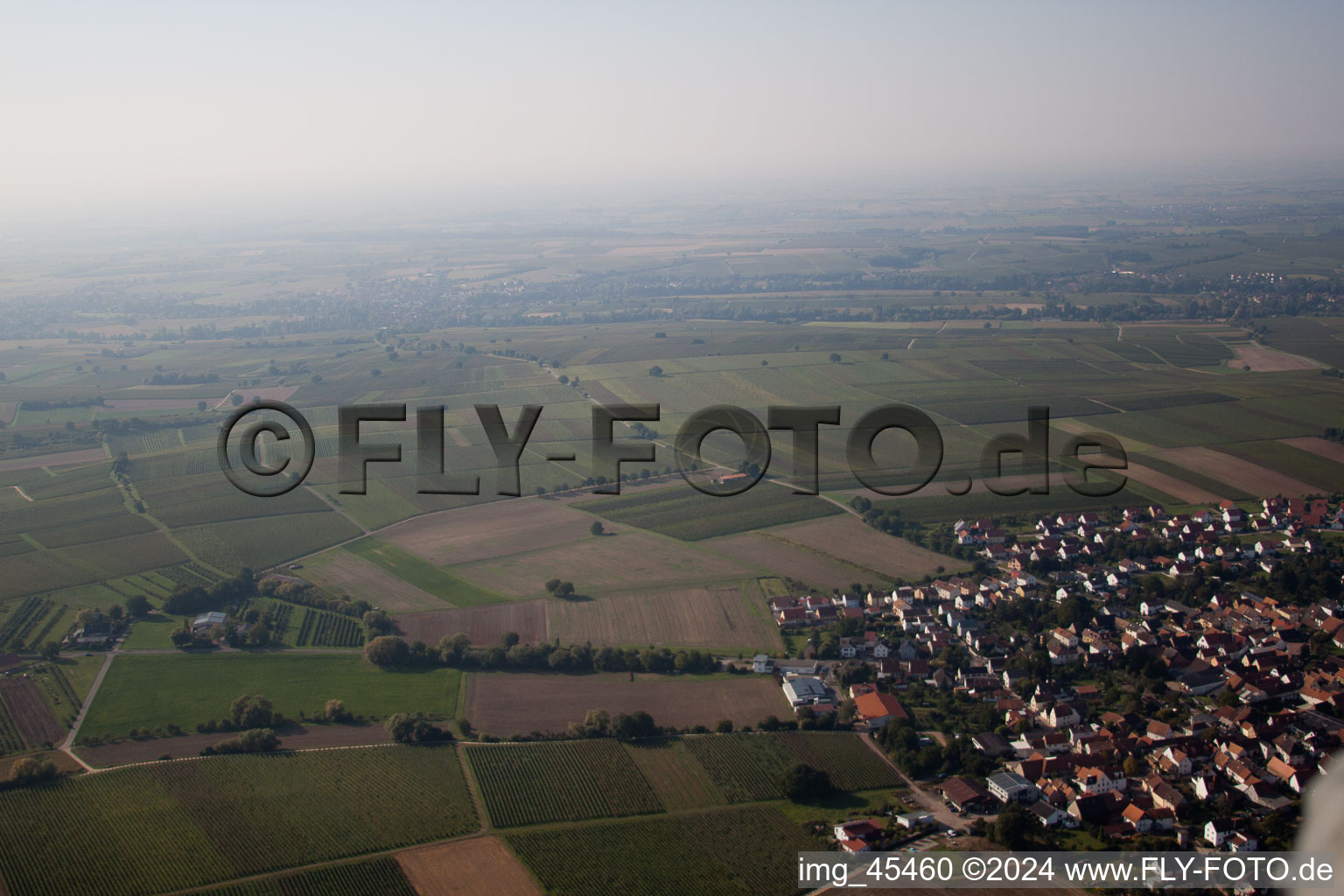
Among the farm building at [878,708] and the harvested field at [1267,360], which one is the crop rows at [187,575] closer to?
the farm building at [878,708]

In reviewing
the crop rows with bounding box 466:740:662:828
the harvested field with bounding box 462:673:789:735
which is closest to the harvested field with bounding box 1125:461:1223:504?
the harvested field with bounding box 462:673:789:735

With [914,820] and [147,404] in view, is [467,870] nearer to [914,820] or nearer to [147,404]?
[914,820]

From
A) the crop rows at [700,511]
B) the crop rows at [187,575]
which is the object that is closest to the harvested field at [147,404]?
the crop rows at [187,575]

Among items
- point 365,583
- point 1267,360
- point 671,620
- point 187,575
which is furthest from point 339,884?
point 1267,360

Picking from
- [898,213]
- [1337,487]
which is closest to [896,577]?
[1337,487]

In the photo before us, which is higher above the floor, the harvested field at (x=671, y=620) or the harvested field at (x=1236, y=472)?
the harvested field at (x=1236, y=472)

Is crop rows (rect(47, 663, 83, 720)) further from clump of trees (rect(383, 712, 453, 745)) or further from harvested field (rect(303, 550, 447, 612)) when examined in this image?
clump of trees (rect(383, 712, 453, 745))

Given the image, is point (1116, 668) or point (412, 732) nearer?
point (412, 732)
